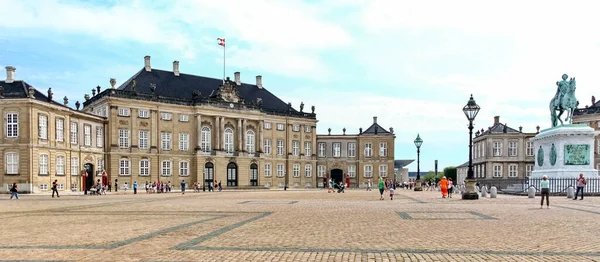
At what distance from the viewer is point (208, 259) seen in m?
8.09

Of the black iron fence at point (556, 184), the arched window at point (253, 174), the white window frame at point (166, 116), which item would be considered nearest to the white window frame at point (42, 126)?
the white window frame at point (166, 116)

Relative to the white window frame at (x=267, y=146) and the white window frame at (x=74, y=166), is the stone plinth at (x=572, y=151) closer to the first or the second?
the white window frame at (x=74, y=166)

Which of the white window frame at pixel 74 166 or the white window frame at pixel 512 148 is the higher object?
the white window frame at pixel 512 148

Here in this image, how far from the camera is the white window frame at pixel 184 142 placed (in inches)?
2495

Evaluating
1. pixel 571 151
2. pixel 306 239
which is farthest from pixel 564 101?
pixel 306 239

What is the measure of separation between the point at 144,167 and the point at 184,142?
239 inches

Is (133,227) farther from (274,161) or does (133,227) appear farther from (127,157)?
(274,161)

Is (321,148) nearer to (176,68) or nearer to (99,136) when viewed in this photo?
(176,68)

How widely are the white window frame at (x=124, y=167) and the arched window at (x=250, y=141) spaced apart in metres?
16.4

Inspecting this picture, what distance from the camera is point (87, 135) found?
53906 mm

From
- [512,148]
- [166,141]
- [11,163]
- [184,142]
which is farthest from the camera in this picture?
[512,148]

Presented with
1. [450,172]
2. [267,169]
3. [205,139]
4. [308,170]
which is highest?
[205,139]

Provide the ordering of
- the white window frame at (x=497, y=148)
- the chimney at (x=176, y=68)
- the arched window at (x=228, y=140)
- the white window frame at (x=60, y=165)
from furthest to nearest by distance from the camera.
A: 1. the white window frame at (x=497, y=148)
2. the chimney at (x=176, y=68)
3. the arched window at (x=228, y=140)
4. the white window frame at (x=60, y=165)

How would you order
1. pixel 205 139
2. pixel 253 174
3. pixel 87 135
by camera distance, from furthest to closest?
pixel 253 174 < pixel 205 139 < pixel 87 135
